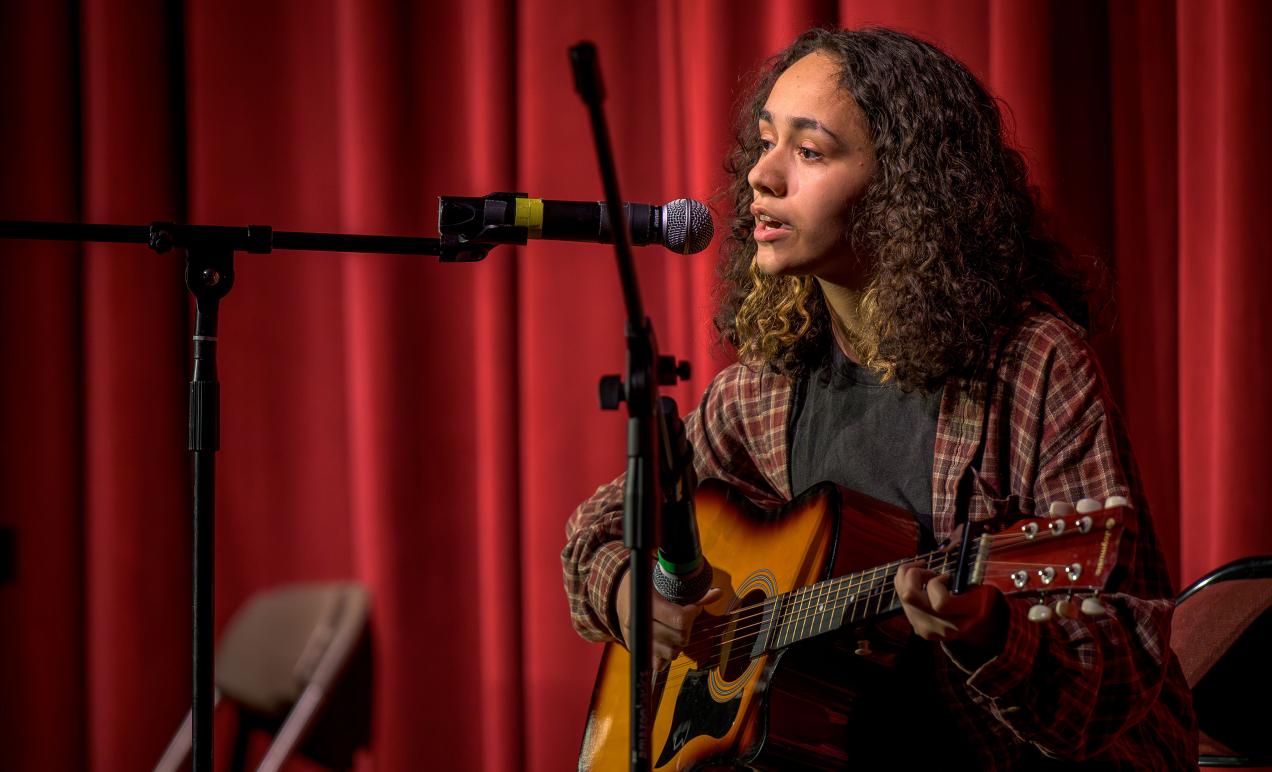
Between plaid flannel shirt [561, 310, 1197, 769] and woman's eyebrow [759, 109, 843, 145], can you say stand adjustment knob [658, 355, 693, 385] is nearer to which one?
plaid flannel shirt [561, 310, 1197, 769]

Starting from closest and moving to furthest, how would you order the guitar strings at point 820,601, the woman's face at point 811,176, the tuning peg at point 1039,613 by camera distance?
the tuning peg at point 1039,613 < the guitar strings at point 820,601 < the woman's face at point 811,176

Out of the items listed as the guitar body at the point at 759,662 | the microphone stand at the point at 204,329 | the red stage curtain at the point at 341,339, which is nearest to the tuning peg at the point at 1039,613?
the guitar body at the point at 759,662

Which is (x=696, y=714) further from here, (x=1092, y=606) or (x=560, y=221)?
(x=560, y=221)

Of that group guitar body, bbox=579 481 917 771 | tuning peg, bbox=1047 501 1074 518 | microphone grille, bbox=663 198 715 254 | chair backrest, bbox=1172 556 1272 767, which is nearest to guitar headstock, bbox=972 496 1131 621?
tuning peg, bbox=1047 501 1074 518

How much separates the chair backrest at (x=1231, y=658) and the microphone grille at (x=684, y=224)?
1.05 meters

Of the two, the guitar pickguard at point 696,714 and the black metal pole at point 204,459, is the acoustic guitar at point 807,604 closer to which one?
the guitar pickguard at point 696,714

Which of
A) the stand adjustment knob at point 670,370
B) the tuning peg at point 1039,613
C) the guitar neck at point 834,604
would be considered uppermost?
the stand adjustment knob at point 670,370

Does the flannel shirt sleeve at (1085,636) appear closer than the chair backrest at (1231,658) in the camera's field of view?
Yes

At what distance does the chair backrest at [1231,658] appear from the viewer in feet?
5.92

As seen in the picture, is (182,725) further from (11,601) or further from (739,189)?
(739,189)

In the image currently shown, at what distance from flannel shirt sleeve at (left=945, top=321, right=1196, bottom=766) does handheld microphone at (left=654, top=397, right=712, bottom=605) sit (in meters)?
0.31

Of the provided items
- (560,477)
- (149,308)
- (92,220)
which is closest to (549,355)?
(560,477)

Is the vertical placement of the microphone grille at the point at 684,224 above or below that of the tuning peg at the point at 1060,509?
above

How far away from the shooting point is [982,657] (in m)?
1.35
